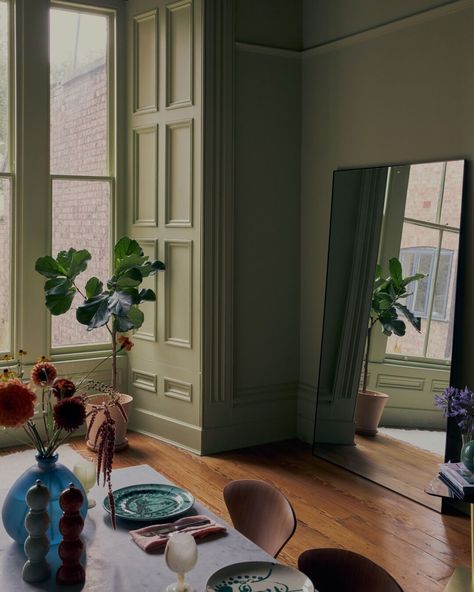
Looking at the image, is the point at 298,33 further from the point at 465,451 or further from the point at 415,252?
the point at 465,451

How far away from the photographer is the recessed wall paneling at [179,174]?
5.18 metres

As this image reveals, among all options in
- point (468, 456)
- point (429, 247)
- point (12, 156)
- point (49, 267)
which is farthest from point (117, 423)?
point (468, 456)

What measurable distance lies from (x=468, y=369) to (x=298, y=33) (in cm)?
278

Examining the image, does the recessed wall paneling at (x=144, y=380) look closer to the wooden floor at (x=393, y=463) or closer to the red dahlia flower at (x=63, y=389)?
the wooden floor at (x=393, y=463)

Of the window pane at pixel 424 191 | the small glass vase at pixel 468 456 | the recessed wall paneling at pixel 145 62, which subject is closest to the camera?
the small glass vase at pixel 468 456

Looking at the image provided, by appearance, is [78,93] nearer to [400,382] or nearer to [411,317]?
[411,317]

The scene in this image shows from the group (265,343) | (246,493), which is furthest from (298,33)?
(246,493)

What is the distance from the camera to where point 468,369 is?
13.8ft

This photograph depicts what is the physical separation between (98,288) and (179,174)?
38.7 inches

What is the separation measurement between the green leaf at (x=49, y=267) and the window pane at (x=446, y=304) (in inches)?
97.3

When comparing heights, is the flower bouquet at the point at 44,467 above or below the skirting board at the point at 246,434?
above

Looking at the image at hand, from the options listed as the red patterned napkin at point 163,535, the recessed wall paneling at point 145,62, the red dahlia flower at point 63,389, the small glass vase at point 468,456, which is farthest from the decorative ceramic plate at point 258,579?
the recessed wall paneling at point 145,62

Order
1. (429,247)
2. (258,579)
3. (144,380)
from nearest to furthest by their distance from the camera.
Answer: (258,579), (429,247), (144,380)

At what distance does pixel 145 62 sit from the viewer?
18.1 feet
